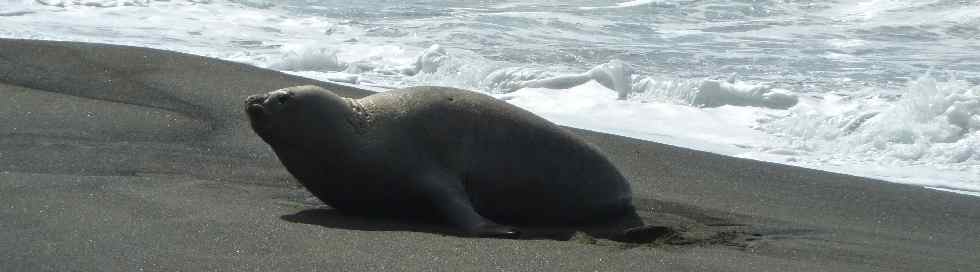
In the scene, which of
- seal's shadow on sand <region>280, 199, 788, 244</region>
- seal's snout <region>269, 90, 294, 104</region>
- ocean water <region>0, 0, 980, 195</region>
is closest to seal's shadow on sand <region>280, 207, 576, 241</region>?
seal's shadow on sand <region>280, 199, 788, 244</region>

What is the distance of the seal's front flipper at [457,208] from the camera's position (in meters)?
4.27

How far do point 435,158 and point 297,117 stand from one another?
47 cm

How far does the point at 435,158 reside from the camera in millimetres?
4605

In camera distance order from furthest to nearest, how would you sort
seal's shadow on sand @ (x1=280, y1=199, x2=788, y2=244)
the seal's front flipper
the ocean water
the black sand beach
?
the ocean water → seal's shadow on sand @ (x1=280, y1=199, x2=788, y2=244) → the seal's front flipper → the black sand beach

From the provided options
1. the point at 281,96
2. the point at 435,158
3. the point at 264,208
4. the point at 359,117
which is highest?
the point at 281,96

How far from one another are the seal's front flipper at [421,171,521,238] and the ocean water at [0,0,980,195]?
10.1ft

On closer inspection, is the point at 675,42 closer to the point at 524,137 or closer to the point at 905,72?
the point at 905,72

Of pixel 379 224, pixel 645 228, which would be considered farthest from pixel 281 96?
pixel 645 228

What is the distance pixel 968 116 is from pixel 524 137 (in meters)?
4.49

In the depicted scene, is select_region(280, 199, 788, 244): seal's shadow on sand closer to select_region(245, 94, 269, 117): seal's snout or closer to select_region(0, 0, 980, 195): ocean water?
select_region(245, 94, 269, 117): seal's snout

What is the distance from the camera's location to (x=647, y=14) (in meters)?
16.3

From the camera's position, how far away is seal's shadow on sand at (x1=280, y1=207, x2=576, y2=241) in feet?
14.1

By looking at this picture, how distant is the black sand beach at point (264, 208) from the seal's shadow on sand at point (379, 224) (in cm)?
2

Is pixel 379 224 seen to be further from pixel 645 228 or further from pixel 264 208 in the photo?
pixel 645 228
